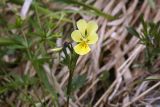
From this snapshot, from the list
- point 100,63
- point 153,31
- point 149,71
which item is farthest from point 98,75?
point 153,31

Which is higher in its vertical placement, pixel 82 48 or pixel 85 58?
pixel 82 48

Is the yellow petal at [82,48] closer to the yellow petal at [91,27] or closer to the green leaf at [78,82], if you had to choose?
the yellow petal at [91,27]

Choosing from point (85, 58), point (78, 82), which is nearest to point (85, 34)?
point (78, 82)

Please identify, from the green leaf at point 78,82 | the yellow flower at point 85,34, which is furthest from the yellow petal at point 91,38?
the green leaf at point 78,82

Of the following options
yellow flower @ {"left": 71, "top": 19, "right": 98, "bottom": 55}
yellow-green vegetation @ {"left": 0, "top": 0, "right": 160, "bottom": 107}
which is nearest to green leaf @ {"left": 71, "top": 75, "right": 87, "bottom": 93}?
yellow-green vegetation @ {"left": 0, "top": 0, "right": 160, "bottom": 107}

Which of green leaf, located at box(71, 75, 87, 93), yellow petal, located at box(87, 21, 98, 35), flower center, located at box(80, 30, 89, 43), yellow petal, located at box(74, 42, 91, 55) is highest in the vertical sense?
yellow petal, located at box(87, 21, 98, 35)

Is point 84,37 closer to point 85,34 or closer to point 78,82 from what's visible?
point 85,34

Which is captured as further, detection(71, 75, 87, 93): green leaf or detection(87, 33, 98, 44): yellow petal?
detection(71, 75, 87, 93): green leaf

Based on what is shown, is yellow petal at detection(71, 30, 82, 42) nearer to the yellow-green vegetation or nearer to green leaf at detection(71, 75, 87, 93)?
the yellow-green vegetation
